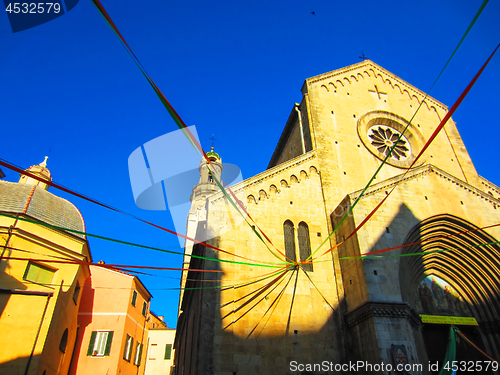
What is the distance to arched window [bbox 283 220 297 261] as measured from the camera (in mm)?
12234

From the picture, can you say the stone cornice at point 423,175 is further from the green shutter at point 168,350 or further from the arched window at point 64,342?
the green shutter at point 168,350

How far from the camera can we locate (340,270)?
39.6 ft

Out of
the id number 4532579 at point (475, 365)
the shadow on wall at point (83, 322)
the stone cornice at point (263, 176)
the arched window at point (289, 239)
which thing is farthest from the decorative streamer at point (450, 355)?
the shadow on wall at point (83, 322)

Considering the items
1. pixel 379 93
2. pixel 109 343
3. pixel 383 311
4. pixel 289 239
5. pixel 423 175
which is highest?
pixel 379 93

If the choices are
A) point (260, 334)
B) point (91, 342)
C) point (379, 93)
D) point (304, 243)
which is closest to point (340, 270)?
point (304, 243)

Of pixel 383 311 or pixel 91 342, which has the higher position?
pixel 91 342

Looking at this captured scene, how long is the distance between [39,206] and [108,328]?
26.1 feet

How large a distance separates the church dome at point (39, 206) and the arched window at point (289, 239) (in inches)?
408

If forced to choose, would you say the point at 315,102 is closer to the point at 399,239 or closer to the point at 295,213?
the point at 295,213

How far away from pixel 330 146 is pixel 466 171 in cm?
801

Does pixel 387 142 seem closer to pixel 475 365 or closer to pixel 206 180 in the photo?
Answer: pixel 475 365

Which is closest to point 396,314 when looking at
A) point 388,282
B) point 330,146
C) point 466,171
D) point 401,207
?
point 388,282

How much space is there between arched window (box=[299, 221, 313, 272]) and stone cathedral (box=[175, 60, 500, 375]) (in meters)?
0.04

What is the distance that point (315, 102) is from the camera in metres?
17.6
